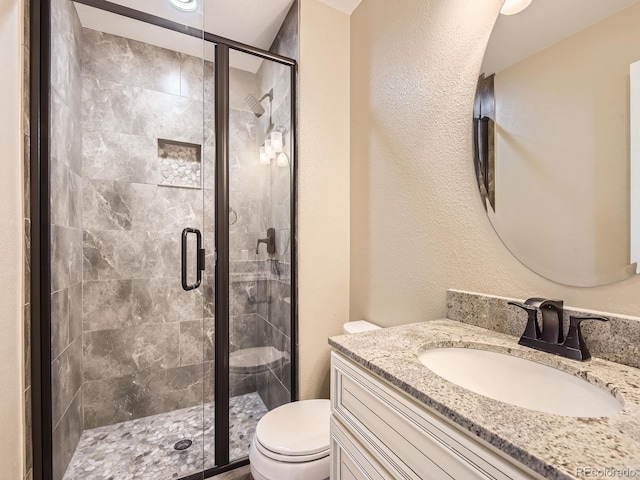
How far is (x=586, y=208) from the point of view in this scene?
2.56 ft

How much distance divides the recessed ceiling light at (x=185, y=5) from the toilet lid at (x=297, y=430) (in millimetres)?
2130

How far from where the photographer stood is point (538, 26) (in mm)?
888

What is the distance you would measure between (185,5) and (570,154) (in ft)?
6.23

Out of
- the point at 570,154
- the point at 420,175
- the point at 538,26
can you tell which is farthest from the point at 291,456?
the point at 538,26

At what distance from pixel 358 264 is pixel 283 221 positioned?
1.71ft

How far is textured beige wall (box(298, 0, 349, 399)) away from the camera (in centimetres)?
167

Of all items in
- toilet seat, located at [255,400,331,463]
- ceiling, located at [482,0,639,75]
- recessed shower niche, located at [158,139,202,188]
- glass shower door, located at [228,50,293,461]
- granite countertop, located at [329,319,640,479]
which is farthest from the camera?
recessed shower niche, located at [158,139,202,188]

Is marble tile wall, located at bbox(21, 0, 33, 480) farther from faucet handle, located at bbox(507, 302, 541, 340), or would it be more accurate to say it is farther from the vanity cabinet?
faucet handle, located at bbox(507, 302, 541, 340)

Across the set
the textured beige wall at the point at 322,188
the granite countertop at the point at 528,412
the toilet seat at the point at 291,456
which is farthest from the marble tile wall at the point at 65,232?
the granite countertop at the point at 528,412

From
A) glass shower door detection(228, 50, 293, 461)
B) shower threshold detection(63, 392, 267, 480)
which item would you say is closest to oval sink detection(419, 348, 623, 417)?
glass shower door detection(228, 50, 293, 461)

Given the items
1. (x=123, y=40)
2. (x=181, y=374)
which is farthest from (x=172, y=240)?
(x=123, y=40)

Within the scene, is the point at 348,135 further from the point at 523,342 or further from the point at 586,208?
the point at 523,342

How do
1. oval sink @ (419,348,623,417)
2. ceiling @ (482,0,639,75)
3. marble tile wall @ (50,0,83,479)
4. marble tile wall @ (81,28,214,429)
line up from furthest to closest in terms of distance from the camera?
marble tile wall @ (81,28,214,429), marble tile wall @ (50,0,83,479), ceiling @ (482,0,639,75), oval sink @ (419,348,623,417)

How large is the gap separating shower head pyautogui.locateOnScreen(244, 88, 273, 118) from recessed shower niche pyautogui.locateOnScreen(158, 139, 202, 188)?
0.49m
